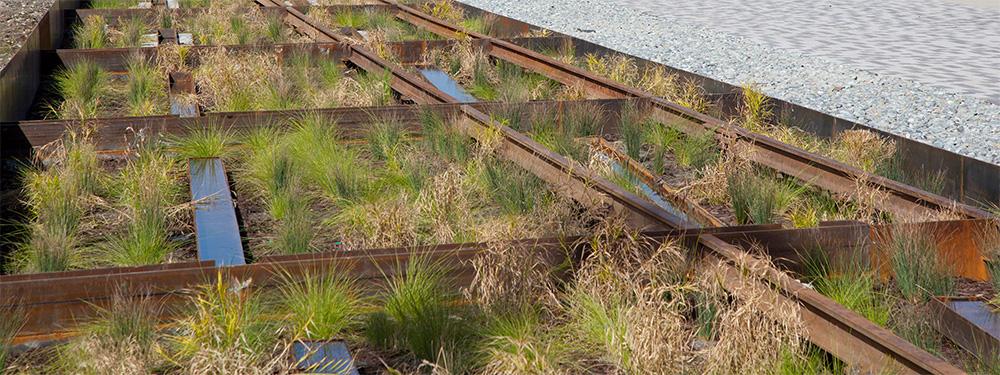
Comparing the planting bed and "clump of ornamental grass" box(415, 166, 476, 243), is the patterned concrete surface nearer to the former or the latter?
the planting bed

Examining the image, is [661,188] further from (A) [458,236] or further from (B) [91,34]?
(B) [91,34]

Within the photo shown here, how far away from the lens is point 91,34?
11680mm

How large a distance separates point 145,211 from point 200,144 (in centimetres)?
149

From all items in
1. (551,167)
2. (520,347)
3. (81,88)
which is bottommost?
(81,88)

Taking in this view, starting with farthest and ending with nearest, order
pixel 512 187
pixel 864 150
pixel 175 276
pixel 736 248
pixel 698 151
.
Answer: pixel 698 151 < pixel 864 150 < pixel 512 187 < pixel 736 248 < pixel 175 276

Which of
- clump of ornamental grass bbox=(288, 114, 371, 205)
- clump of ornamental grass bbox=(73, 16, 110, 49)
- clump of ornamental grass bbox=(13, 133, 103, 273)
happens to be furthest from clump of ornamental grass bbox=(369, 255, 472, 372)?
clump of ornamental grass bbox=(73, 16, 110, 49)

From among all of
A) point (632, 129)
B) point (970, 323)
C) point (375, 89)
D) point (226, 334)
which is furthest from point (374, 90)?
point (970, 323)

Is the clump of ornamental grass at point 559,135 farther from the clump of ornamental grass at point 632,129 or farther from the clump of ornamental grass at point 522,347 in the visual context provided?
the clump of ornamental grass at point 522,347

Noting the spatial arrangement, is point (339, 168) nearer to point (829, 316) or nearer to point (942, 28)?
point (829, 316)

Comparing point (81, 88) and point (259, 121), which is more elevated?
point (259, 121)

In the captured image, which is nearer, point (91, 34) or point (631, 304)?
point (631, 304)

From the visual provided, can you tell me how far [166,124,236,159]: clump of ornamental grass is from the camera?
22.4ft

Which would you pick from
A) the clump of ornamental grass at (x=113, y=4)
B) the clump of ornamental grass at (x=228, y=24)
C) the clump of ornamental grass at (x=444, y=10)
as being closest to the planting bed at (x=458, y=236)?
the clump of ornamental grass at (x=228, y=24)

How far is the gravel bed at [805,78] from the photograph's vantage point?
8.20 metres
